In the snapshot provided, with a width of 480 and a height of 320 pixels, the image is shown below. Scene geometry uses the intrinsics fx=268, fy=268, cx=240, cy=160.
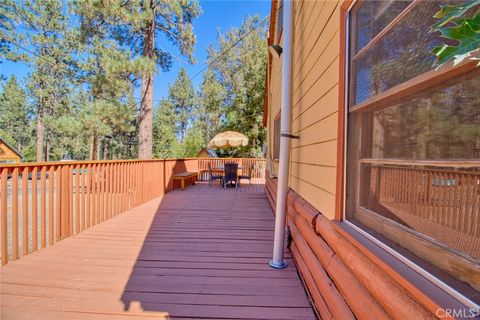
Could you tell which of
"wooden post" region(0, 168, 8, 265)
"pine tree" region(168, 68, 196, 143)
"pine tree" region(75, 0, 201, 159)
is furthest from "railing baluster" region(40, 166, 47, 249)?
"pine tree" region(168, 68, 196, 143)

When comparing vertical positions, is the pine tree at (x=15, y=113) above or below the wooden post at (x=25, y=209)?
above

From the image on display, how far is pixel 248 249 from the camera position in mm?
3129

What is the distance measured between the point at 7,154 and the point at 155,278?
84.7ft

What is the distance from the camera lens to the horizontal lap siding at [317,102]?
1.80 meters

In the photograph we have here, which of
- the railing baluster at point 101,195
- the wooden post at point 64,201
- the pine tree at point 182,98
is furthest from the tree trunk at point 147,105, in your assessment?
the pine tree at point 182,98

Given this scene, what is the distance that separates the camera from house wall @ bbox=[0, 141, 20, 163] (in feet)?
67.7

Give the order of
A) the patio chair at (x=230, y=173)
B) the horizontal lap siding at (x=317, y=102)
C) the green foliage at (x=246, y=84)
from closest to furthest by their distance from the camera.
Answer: the horizontal lap siding at (x=317, y=102)
the patio chair at (x=230, y=173)
the green foliage at (x=246, y=84)

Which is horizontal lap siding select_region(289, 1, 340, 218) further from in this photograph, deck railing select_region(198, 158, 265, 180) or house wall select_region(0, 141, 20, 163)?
house wall select_region(0, 141, 20, 163)

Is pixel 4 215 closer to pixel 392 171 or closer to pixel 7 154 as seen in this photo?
pixel 392 171

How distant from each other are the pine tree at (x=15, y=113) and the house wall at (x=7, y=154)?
5.76 m

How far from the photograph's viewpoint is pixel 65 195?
3.39 m

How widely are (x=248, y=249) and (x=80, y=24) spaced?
394 inches

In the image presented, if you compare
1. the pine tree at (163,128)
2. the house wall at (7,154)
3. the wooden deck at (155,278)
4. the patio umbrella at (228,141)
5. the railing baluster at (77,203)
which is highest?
the pine tree at (163,128)

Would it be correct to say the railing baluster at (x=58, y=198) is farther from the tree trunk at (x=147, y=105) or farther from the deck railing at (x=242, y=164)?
the deck railing at (x=242, y=164)
